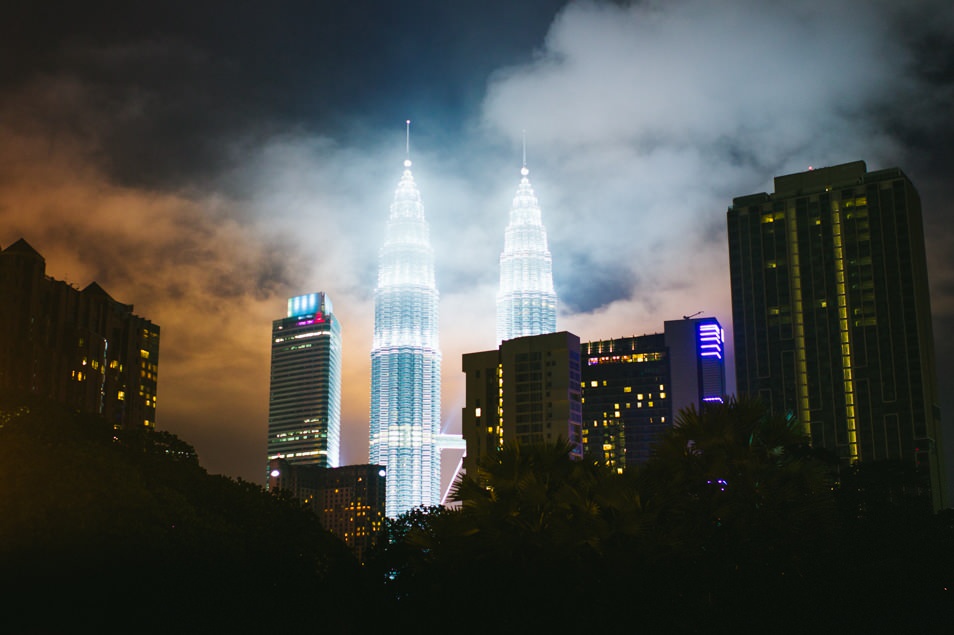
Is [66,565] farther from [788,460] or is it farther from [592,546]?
[788,460]

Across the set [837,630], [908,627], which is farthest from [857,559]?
[837,630]

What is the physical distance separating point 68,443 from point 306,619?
59.0ft

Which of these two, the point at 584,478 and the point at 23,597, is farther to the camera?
the point at 23,597

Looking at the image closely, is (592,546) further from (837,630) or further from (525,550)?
(837,630)

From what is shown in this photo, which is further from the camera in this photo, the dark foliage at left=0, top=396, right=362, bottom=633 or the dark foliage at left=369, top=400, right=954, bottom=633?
the dark foliage at left=0, top=396, right=362, bottom=633

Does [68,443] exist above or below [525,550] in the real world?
above

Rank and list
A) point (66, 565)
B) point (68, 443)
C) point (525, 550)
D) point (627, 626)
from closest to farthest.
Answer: point (627, 626) < point (525, 550) < point (66, 565) < point (68, 443)

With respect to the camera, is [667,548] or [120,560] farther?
[120,560]

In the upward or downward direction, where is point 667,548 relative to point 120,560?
upward

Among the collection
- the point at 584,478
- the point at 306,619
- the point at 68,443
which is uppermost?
the point at 68,443

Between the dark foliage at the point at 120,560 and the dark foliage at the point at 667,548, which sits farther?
the dark foliage at the point at 120,560

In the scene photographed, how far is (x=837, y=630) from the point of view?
37.7 m

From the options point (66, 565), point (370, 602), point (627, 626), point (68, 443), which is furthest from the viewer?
point (68, 443)

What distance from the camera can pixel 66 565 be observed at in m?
52.7
